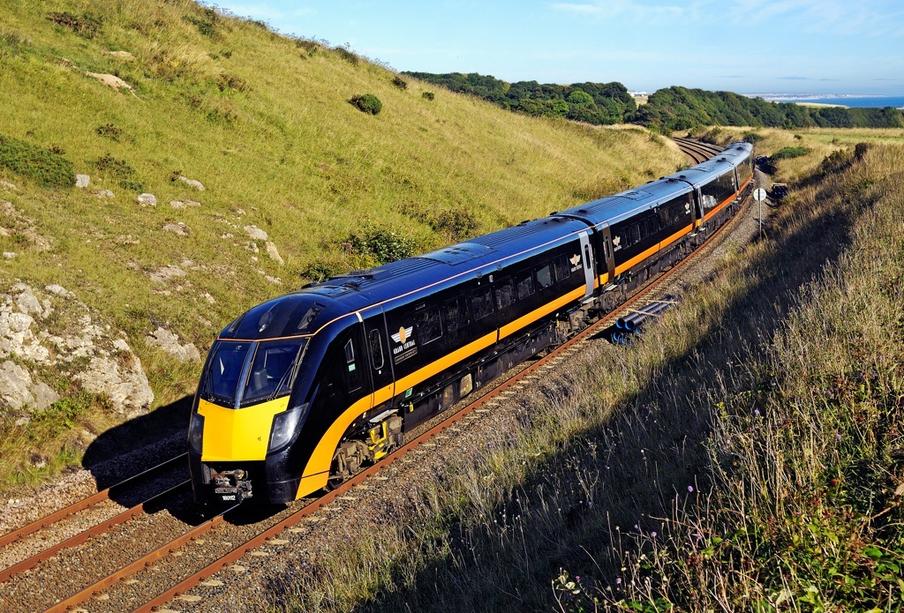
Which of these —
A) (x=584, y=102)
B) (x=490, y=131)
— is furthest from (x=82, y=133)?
(x=584, y=102)

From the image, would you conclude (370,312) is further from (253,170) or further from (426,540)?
(253,170)

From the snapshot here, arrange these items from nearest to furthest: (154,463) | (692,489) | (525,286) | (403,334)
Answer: (692,489), (403,334), (154,463), (525,286)

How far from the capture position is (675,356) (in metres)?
14.1

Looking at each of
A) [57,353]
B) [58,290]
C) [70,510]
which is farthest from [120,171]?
[70,510]

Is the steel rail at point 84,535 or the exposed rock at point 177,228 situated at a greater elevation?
the exposed rock at point 177,228

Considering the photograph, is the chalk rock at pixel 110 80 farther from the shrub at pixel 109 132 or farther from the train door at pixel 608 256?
the train door at pixel 608 256

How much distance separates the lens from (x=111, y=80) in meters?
28.1

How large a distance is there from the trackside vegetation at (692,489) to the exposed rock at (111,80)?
22.9m

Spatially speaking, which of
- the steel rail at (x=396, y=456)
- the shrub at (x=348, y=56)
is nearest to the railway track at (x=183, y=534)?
the steel rail at (x=396, y=456)

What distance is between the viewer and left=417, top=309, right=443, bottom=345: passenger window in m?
12.8

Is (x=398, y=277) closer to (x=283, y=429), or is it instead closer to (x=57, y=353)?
(x=283, y=429)

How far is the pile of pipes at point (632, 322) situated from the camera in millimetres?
18094

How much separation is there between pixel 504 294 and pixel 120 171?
48.5 ft

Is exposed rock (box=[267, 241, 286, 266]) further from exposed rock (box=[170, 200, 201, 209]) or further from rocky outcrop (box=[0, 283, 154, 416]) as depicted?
rocky outcrop (box=[0, 283, 154, 416])
